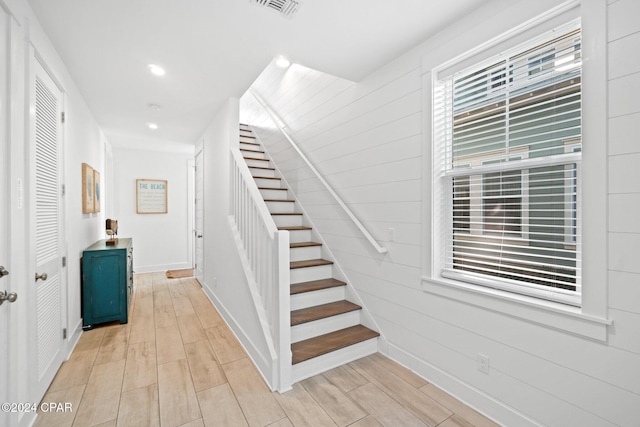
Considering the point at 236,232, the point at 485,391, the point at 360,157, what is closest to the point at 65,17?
the point at 236,232

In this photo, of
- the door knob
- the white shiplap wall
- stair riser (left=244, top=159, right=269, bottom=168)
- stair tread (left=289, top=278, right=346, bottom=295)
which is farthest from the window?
stair riser (left=244, top=159, right=269, bottom=168)

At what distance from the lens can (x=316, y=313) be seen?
262 centimetres

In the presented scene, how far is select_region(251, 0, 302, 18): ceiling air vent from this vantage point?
5.70 feet

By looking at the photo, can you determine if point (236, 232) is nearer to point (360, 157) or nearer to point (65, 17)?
point (360, 157)

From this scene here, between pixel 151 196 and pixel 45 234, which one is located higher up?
pixel 151 196

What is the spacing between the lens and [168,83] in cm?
290

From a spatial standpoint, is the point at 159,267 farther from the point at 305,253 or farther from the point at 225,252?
the point at 305,253

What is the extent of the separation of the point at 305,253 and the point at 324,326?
2.95 ft

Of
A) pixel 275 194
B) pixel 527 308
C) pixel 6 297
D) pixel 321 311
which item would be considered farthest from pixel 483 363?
pixel 275 194

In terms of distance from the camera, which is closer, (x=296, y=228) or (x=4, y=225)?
(x=4, y=225)

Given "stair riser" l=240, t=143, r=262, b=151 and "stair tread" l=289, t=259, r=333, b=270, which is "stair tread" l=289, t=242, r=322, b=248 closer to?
"stair tread" l=289, t=259, r=333, b=270

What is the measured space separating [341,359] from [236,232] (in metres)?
1.58

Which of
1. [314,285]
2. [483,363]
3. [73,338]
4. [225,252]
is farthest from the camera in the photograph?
[225,252]

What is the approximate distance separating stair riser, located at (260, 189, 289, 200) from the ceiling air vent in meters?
2.33
